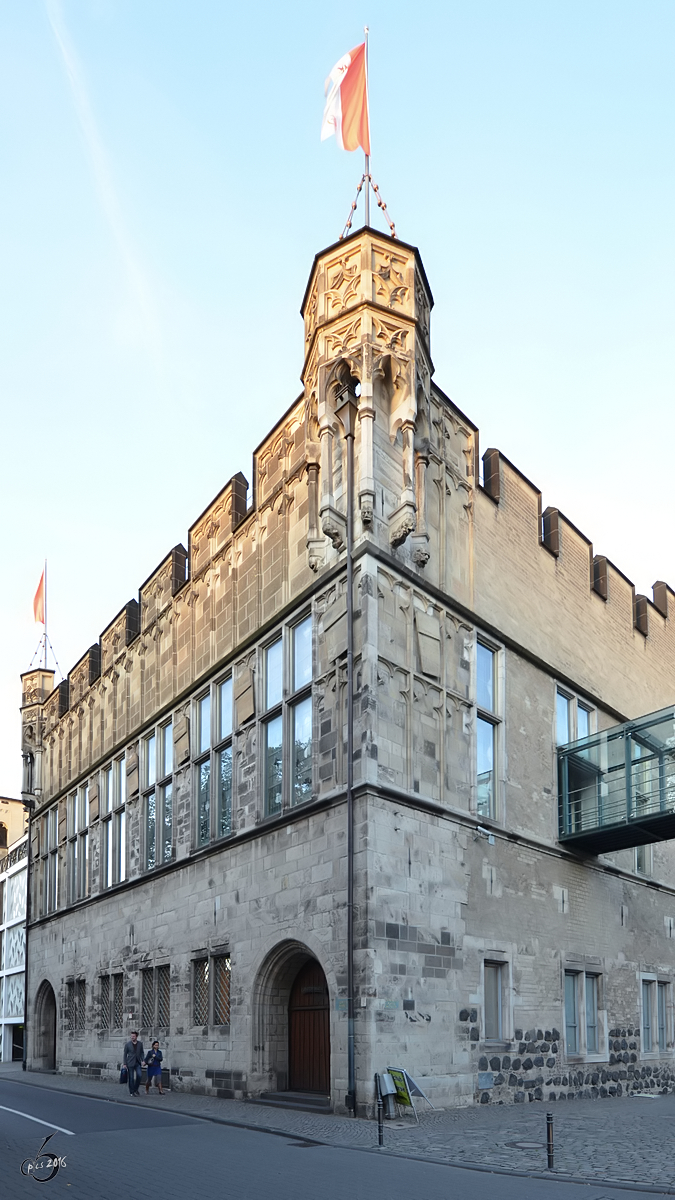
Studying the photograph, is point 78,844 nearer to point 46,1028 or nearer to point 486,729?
point 46,1028

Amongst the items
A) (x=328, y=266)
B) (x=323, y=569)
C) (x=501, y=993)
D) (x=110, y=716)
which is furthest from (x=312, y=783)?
(x=110, y=716)

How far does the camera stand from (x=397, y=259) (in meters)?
20.9

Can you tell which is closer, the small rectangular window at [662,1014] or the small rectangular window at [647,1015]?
the small rectangular window at [647,1015]

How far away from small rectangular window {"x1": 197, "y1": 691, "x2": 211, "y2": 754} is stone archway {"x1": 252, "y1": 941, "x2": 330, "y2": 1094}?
5965 millimetres

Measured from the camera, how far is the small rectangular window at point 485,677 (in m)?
22.0

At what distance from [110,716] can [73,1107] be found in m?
13.1

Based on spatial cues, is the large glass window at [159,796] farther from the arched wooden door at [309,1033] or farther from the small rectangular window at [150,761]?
the arched wooden door at [309,1033]

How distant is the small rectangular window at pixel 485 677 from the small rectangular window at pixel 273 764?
12.9 ft

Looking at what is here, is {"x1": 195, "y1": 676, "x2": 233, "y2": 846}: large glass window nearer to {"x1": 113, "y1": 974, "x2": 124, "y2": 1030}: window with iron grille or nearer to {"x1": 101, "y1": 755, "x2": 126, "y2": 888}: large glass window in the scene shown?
{"x1": 101, "y1": 755, "x2": 126, "y2": 888}: large glass window

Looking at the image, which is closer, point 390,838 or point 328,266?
point 390,838

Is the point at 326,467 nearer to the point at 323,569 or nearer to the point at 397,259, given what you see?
the point at 323,569

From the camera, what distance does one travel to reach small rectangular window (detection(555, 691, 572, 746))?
81.1ft

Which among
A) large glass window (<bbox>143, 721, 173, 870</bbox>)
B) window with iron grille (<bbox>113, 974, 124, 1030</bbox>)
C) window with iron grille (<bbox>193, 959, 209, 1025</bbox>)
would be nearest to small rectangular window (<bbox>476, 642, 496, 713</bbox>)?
window with iron grille (<bbox>193, 959, 209, 1025</bbox>)

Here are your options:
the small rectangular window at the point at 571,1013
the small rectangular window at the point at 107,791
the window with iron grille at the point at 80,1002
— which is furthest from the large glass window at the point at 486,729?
the window with iron grille at the point at 80,1002
